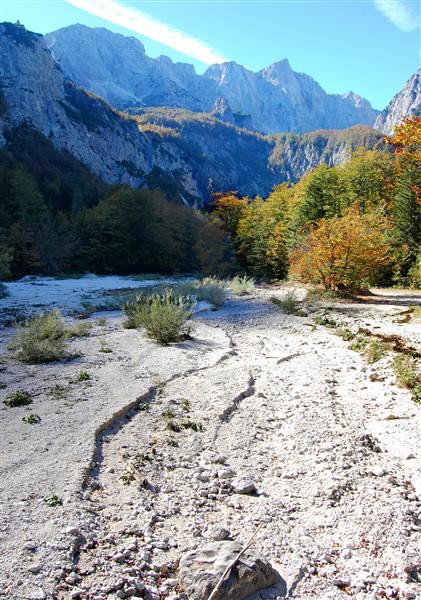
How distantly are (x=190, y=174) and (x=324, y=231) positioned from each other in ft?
482

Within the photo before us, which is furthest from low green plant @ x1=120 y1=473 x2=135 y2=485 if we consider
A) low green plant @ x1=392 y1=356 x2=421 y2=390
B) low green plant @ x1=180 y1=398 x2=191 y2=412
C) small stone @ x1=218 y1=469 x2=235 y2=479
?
low green plant @ x1=392 y1=356 x2=421 y2=390

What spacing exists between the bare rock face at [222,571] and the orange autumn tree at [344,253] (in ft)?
57.5

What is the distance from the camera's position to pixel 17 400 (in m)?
6.07

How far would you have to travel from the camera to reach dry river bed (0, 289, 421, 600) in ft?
10.1

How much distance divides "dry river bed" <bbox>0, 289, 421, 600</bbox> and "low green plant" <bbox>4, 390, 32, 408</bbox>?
0.60 ft

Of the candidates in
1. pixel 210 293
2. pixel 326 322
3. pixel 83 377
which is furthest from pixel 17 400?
pixel 210 293

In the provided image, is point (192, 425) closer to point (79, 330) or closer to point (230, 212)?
point (79, 330)

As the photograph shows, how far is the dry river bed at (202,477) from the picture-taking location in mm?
3064

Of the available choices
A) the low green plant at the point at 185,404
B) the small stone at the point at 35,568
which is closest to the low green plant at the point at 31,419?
the low green plant at the point at 185,404

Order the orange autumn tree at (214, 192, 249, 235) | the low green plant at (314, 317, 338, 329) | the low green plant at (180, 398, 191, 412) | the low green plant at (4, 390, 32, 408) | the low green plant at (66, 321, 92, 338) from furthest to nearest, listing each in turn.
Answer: the orange autumn tree at (214, 192, 249, 235) < the low green plant at (314, 317, 338, 329) < the low green plant at (66, 321, 92, 338) < the low green plant at (180, 398, 191, 412) < the low green plant at (4, 390, 32, 408)

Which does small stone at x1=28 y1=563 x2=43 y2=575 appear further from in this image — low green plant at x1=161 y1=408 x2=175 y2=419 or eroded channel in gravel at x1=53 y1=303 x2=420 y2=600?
low green plant at x1=161 y1=408 x2=175 y2=419

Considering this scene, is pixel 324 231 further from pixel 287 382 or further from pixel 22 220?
pixel 22 220

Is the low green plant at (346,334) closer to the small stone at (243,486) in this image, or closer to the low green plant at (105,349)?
the low green plant at (105,349)

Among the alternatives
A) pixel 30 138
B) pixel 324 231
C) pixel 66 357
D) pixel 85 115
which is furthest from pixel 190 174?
pixel 66 357
